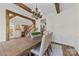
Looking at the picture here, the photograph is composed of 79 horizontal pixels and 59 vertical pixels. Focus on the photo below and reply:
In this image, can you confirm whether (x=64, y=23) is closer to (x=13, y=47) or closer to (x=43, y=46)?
(x=43, y=46)

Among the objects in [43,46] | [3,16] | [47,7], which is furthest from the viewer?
[43,46]

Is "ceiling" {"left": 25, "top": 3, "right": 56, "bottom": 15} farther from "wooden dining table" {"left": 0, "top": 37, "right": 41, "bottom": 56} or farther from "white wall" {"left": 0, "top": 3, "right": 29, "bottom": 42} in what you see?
"wooden dining table" {"left": 0, "top": 37, "right": 41, "bottom": 56}

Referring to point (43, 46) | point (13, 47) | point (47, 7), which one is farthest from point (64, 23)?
point (13, 47)

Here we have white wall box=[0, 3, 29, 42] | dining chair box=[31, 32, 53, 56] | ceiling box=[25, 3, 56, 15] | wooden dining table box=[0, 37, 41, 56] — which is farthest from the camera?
dining chair box=[31, 32, 53, 56]

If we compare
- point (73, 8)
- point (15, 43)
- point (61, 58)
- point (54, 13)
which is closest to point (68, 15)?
point (73, 8)

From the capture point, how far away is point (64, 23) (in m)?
1.82

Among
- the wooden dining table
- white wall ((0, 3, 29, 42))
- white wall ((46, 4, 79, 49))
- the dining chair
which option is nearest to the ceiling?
white wall ((46, 4, 79, 49))

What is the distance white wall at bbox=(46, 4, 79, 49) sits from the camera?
176cm

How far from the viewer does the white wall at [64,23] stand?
5.77ft

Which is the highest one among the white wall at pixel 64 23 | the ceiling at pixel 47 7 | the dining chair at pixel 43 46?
the ceiling at pixel 47 7

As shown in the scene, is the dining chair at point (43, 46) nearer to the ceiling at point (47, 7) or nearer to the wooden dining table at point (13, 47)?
the wooden dining table at point (13, 47)

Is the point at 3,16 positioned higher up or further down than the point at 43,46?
higher up

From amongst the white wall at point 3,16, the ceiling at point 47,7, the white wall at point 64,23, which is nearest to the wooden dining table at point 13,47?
the white wall at point 3,16

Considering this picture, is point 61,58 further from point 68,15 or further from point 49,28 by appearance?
point 68,15
